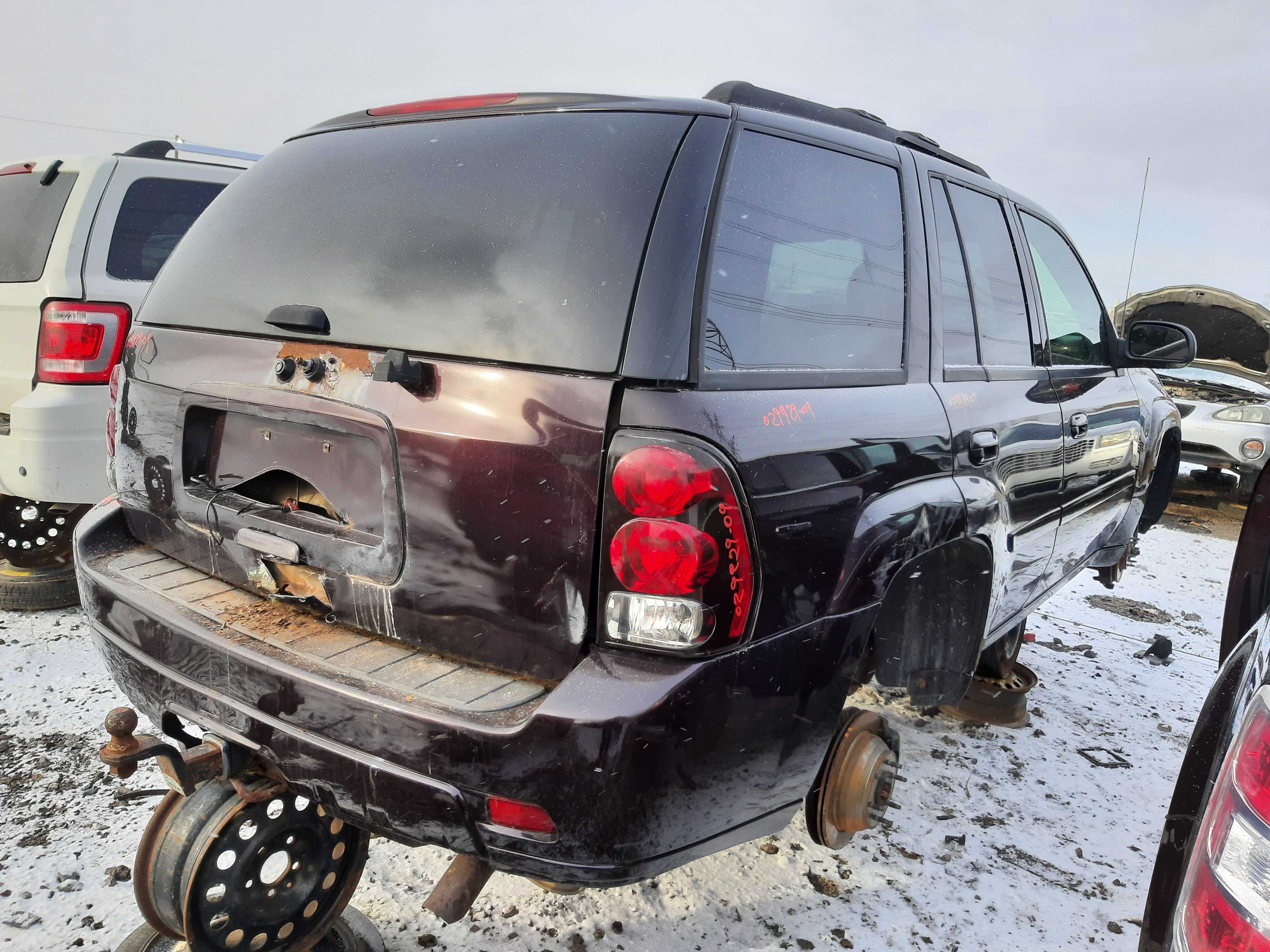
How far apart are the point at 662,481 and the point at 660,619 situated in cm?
25

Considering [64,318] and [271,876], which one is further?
[64,318]

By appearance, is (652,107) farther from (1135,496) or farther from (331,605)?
(1135,496)

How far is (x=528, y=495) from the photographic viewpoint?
1.55 meters

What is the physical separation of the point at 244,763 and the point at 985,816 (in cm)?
232

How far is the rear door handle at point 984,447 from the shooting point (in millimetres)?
2318

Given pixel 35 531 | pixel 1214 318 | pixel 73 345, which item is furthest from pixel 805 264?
pixel 1214 318

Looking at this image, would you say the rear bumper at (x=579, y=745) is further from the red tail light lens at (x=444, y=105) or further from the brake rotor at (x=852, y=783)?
the red tail light lens at (x=444, y=105)

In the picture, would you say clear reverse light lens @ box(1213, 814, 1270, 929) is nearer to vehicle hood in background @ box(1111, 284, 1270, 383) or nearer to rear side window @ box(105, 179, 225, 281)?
rear side window @ box(105, 179, 225, 281)

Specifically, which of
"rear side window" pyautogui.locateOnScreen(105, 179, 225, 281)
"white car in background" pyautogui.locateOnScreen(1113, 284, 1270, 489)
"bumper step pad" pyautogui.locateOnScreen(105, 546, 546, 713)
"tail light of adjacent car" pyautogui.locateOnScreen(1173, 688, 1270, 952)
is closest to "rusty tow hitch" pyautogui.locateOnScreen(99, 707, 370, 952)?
"bumper step pad" pyautogui.locateOnScreen(105, 546, 546, 713)

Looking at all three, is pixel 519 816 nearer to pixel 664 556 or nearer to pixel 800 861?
pixel 664 556

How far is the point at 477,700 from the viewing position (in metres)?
1.55

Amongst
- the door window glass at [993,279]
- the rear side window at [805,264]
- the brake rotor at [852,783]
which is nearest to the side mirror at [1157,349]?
the door window glass at [993,279]

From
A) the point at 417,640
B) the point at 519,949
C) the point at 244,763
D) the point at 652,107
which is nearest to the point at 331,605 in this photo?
the point at 417,640

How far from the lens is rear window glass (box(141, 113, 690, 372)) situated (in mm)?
1590
